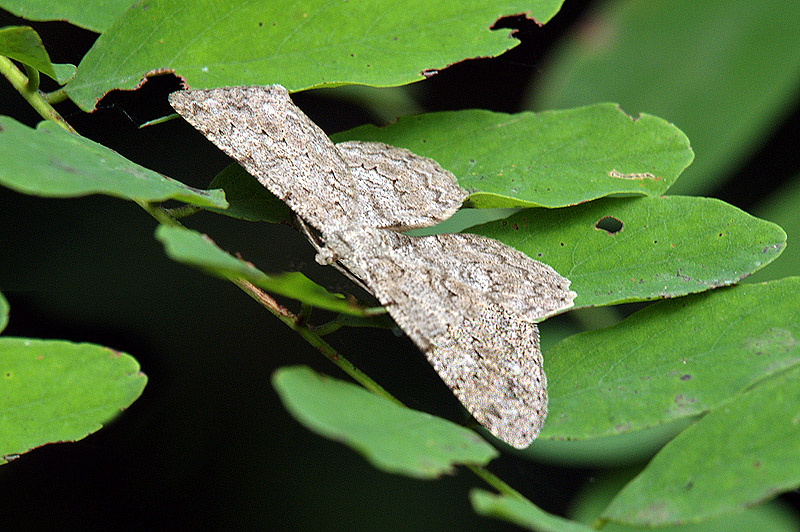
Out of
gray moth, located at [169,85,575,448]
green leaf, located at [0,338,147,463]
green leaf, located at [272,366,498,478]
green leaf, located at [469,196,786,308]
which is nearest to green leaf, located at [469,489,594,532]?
green leaf, located at [272,366,498,478]

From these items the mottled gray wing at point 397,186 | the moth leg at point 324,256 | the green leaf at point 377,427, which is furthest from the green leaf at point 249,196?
the green leaf at point 377,427

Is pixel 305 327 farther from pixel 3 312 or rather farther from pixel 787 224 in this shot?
pixel 787 224

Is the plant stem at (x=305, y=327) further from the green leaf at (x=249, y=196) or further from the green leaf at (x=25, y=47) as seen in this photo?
the green leaf at (x=25, y=47)

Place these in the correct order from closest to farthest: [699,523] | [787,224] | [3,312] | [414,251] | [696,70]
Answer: [3,312], [699,523], [414,251], [787,224], [696,70]

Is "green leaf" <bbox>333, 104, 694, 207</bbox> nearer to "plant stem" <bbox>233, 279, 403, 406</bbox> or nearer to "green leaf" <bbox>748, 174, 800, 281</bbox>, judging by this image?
"plant stem" <bbox>233, 279, 403, 406</bbox>

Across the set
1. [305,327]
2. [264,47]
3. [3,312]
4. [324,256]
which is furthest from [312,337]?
[264,47]
